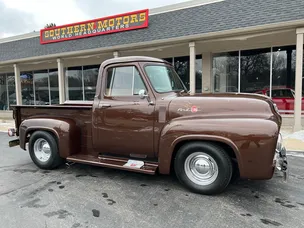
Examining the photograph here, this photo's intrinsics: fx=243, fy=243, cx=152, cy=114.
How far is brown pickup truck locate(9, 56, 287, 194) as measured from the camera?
136 inches

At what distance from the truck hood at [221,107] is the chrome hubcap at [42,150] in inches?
115

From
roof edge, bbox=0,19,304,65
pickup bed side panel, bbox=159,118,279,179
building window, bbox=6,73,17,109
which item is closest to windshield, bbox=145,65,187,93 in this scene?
pickup bed side panel, bbox=159,118,279,179

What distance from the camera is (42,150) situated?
208 inches

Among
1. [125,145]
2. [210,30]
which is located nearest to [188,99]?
[125,145]

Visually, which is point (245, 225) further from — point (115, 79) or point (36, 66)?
point (36, 66)

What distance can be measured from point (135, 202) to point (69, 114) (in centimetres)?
245

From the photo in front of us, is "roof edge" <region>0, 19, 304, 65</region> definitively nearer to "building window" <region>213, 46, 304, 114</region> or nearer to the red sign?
the red sign

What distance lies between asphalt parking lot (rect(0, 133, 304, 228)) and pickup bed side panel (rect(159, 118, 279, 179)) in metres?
0.53

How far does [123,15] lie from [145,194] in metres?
10.4

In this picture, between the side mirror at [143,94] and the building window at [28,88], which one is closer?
the side mirror at [143,94]

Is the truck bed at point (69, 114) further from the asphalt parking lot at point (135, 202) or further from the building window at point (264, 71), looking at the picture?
the building window at point (264, 71)

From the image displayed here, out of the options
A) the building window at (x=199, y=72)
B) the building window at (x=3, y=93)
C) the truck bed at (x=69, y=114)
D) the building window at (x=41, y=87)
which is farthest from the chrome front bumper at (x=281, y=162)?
the building window at (x=3, y=93)

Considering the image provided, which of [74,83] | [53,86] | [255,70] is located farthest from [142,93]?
[53,86]

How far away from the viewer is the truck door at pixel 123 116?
164 inches
